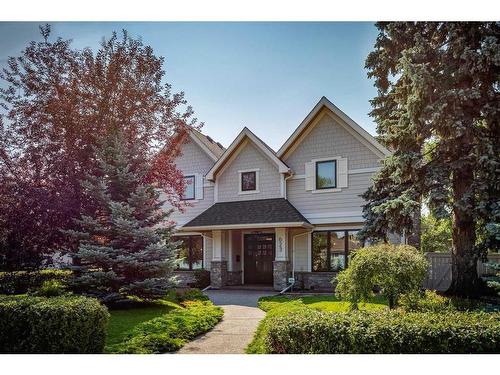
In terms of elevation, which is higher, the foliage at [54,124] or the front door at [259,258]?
the foliage at [54,124]

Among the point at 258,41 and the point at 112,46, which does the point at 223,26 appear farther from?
the point at 112,46

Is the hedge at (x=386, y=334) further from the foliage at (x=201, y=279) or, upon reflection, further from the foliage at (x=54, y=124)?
the foliage at (x=201, y=279)

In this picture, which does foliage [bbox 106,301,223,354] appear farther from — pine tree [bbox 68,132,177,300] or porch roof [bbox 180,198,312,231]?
porch roof [bbox 180,198,312,231]

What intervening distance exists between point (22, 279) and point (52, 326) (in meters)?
5.59

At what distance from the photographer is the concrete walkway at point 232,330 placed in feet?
20.1

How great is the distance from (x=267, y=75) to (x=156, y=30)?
2.13 m

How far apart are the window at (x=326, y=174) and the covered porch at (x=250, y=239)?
1168 millimetres

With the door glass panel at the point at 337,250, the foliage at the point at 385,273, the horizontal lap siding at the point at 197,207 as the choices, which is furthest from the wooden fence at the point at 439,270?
the horizontal lap siding at the point at 197,207

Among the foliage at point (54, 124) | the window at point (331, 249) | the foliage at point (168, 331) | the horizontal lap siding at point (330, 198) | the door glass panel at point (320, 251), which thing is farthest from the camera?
the door glass panel at point (320, 251)

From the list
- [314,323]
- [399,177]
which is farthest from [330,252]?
[314,323]

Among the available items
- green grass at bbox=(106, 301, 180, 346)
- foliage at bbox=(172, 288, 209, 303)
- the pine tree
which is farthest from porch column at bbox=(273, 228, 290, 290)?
the pine tree

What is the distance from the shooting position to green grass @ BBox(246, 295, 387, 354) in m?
7.36

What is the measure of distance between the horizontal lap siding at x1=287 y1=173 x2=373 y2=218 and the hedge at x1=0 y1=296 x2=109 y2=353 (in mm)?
8738
